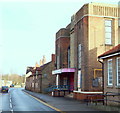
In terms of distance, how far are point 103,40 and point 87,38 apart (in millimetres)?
1860

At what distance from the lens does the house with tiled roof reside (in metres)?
16.8

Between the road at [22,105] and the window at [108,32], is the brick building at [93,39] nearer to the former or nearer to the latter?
the window at [108,32]

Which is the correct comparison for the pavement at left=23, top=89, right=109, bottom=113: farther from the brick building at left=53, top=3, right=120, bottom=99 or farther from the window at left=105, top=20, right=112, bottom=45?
the window at left=105, top=20, right=112, bottom=45

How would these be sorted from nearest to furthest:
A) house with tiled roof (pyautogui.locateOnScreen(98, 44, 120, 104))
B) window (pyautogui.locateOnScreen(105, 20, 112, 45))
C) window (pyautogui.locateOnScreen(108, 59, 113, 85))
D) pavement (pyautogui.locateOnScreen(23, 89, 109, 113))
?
pavement (pyautogui.locateOnScreen(23, 89, 109, 113)), house with tiled roof (pyautogui.locateOnScreen(98, 44, 120, 104)), window (pyautogui.locateOnScreen(108, 59, 113, 85)), window (pyautogui.locateOnScreen(105, 20, 112, 45))

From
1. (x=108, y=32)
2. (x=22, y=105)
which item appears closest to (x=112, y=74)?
(x=22, y=105)

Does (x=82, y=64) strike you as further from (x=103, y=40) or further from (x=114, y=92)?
(x=114, y=92)

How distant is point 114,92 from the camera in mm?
17016

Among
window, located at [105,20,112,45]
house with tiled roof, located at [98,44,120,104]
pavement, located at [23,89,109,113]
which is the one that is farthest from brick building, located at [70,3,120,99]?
house with tiled roof, located at [98,44,120,104]

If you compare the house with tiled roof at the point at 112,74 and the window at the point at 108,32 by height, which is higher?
the window at the point at 108,32

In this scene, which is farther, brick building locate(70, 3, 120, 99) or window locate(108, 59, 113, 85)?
brick building locate(70, 3, 120, 99)

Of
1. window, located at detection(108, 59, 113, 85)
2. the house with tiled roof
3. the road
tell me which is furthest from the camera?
window, located at detection(108, 59, 113, 85)

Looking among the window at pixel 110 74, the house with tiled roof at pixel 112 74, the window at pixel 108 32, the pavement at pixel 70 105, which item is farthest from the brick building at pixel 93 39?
the window at pixel 110 74

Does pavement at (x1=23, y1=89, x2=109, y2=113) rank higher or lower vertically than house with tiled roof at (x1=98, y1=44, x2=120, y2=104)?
lower

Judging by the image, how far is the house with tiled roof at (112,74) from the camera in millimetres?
16766
